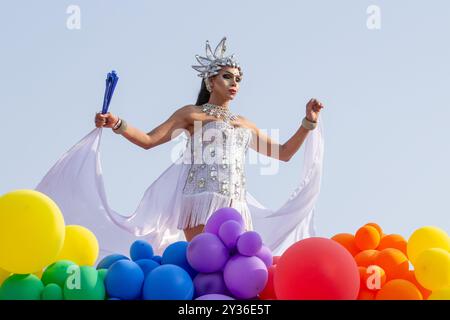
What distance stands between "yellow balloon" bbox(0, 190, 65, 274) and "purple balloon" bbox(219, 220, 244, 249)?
85 centimetres

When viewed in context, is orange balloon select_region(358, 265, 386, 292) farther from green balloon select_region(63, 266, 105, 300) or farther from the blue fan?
the blue fan

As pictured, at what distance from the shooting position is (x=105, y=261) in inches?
162

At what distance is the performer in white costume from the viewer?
487 centimetres

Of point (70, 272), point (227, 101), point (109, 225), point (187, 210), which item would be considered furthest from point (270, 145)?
point (70, 272)

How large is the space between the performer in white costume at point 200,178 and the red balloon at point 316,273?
60.3 inches

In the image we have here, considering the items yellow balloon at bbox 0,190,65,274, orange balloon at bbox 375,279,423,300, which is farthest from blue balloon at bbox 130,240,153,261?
orange balloon at bbox 375,279,423,300

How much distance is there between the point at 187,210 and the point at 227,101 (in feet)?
2.93

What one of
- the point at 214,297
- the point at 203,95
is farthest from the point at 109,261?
the point at 203,95

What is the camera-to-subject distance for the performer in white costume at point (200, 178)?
16.0 ft

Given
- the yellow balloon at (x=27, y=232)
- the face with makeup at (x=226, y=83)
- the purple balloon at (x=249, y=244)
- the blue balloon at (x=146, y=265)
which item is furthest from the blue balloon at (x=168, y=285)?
the face with makeup at (x=226, y=83)

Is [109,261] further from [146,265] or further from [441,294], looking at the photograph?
[441,294]

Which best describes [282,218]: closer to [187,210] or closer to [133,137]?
[187,210]

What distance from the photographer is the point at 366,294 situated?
3785 mm
